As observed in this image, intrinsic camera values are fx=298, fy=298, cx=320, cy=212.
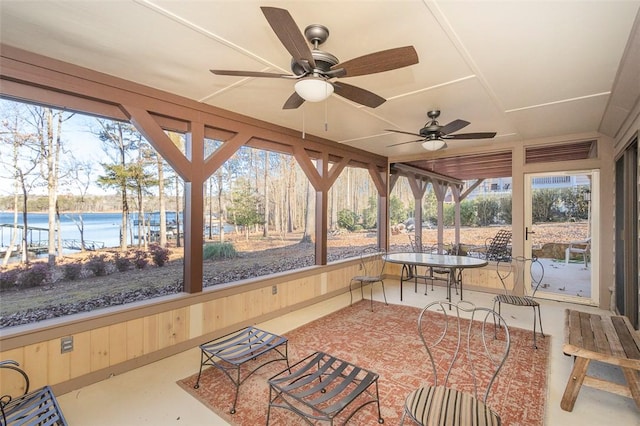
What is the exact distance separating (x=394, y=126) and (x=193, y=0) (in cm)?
308

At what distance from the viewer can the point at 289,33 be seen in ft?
5.25

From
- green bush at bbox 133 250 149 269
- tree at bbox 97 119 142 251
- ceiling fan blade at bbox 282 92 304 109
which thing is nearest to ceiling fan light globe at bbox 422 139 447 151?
ceiling fan blade at bbox 282 92 304 109

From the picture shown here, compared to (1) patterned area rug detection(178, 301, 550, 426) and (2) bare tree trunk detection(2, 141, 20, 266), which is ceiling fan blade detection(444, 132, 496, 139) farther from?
(2) bare tree trunk detection(2, 141, 20, 266)

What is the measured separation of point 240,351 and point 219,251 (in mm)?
1438

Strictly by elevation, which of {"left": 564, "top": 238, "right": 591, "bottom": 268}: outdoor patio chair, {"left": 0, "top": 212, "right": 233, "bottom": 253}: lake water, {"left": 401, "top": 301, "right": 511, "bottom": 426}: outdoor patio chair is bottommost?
{"left": 401, "top": 301, "right": 511, "bottom": 426}: outdoor patio chair

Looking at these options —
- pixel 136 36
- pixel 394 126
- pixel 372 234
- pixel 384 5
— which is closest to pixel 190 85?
pixel 136 36

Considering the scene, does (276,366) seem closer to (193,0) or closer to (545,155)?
(193,0)

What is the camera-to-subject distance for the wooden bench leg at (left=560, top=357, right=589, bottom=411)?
7.18ft

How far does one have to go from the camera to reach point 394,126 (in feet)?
13.9

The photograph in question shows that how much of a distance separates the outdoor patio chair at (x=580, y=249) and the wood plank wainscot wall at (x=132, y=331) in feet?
15.2

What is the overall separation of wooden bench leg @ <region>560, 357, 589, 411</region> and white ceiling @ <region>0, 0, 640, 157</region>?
233 cm

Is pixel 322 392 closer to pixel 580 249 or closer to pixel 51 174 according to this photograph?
pixel 51 174

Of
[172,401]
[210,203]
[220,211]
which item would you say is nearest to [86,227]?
[210,203]

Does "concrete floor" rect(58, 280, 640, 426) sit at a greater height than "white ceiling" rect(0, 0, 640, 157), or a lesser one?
lesser
